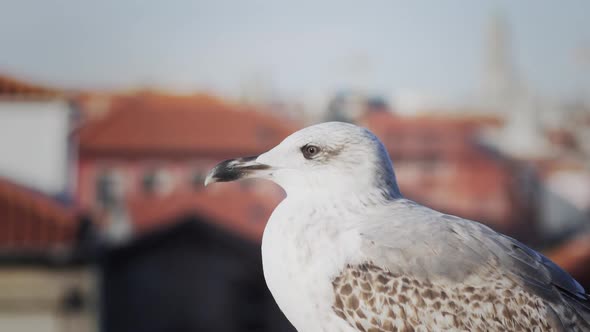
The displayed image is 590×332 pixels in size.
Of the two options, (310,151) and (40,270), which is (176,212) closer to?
(40,270)

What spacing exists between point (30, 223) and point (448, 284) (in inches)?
301

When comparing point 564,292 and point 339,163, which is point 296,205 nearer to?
point 339,163

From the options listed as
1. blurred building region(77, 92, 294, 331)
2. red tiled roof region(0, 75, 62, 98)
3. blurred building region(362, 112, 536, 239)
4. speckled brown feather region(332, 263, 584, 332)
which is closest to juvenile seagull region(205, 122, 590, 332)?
speckled brown feather region(332, 263, 584, 332)

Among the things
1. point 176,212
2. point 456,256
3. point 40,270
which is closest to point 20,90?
point 40,270

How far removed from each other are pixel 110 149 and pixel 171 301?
12.7 metres

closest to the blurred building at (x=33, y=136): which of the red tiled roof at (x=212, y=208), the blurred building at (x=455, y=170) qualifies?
the red tiled roof at (x=212, y=208)

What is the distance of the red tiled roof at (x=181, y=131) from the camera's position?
22.1m

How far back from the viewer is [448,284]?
1303mm

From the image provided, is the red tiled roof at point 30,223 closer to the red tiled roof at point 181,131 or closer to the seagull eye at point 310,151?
the seagull eye at point 310,151

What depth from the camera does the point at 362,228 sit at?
135 centimetres

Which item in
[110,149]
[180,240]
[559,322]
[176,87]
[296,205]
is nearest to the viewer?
[559,322]

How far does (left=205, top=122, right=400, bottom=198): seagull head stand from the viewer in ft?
4.68

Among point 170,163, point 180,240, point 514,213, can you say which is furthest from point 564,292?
point 514,213

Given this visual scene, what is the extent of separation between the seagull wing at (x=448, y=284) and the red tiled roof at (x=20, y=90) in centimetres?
1072
